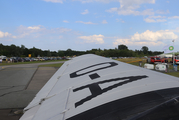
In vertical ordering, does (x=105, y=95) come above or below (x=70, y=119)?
above

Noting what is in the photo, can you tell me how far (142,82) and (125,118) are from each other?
0.91 meters

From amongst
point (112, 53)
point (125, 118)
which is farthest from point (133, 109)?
point (112, 53)

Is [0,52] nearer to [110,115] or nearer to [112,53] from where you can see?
[112,53]

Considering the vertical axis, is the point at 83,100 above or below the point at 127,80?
below

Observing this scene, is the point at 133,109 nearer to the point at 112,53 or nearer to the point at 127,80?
the point at 127,80

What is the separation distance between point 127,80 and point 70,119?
1.16m

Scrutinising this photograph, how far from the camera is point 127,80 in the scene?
220cm

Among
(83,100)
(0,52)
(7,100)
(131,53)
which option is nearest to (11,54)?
(0,52)

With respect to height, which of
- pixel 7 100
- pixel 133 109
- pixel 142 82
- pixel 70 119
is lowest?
pixel 7 100

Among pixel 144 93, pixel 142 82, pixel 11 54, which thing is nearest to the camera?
pixel 144 93

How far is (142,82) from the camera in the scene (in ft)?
6.67

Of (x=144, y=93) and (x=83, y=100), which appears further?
(x=83, y=100)

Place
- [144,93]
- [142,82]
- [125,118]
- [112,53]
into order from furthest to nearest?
[112,53], [142,82], [144,93], [125,118]

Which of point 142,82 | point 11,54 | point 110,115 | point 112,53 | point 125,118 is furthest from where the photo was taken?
point 11,54
